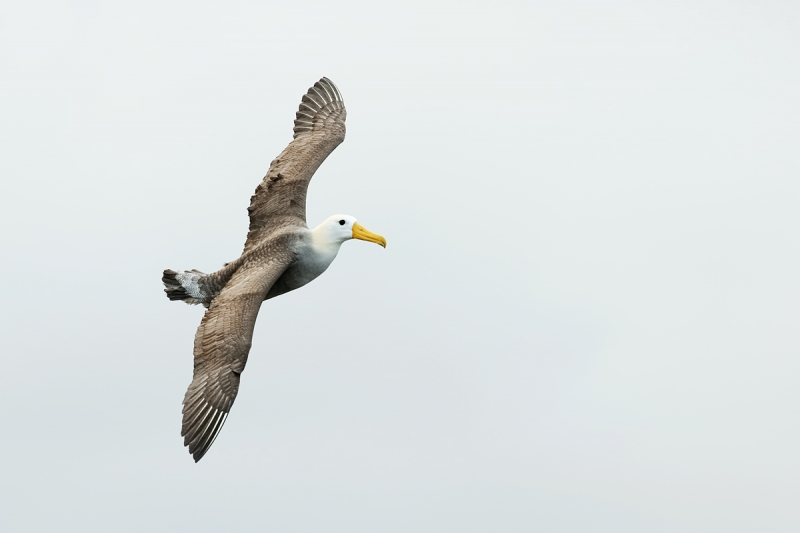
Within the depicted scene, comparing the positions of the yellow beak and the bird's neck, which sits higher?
the yellow beak

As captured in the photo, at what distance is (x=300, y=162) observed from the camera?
3041 cm

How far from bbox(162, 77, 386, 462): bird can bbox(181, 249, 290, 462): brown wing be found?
2 centimetres

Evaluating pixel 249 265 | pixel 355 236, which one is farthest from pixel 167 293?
pixel 355 236

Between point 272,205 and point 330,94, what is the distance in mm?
4482

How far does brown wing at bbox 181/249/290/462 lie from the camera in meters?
24.8

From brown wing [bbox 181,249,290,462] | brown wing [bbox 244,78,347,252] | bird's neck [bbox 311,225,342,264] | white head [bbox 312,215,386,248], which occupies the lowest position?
brown wing [bbox 181,249,290,462]

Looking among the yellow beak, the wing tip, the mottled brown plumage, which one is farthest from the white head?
the wing tip

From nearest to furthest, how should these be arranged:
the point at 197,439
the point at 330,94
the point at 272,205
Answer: the point at 197,439 → the point at 272,205 → the point at 330,94

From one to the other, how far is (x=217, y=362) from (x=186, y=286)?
3317 mm

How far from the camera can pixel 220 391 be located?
25.0 meters

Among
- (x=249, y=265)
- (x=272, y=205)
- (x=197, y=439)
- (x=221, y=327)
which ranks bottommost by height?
(x=197, y=439)

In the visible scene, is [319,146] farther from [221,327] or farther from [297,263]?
[221,327]

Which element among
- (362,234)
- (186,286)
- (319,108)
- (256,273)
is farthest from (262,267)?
(319,108)

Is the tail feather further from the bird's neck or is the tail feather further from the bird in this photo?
the bird's neck
